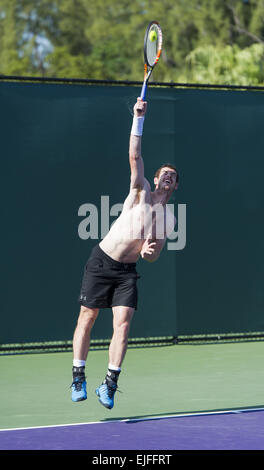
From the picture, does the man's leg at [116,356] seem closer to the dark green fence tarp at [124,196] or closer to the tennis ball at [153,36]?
the tennis ball at [153,36]

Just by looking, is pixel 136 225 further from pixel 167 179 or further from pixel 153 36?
pixel 153 36

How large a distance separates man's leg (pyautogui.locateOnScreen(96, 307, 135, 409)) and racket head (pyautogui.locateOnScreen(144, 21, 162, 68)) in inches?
73.1

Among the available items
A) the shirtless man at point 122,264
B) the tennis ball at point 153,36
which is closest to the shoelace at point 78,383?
the shirtless man at point 122,264

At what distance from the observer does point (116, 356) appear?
6383 millimetres

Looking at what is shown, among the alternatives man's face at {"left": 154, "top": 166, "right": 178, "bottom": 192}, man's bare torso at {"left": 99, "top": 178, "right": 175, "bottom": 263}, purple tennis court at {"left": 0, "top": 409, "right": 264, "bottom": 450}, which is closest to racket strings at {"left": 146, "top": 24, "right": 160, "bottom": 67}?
man's face at {"left": 154, "top": 166, "right": 178, "bottom": 192}

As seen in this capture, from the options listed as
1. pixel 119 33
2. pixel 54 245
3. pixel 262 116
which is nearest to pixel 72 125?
pixel 54 245

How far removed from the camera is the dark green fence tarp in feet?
29.7

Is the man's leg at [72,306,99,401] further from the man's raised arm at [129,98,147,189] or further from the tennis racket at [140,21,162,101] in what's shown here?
the tennis racket at [140,21,162,101]

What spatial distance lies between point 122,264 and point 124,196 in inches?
110

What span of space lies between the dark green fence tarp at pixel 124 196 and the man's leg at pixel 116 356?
2714mm

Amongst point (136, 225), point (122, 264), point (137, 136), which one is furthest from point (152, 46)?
point (122, 264)

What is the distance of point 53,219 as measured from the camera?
30.0 ft

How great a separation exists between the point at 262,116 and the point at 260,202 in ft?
3.02
